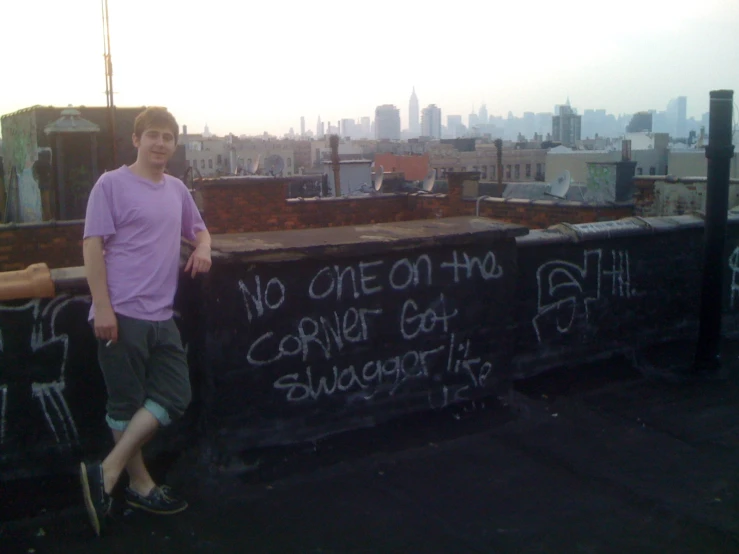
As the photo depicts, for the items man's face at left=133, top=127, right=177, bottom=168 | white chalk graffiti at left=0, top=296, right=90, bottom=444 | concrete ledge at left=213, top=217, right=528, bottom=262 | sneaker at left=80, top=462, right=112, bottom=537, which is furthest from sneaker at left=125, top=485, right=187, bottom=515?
man's face at left=133, top=127, right=177, bottom=168

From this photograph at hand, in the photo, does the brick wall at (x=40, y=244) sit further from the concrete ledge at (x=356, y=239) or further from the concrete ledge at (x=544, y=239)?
the concrete ledge at (x=544, y=239)

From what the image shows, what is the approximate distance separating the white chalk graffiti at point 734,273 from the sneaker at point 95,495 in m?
5.94

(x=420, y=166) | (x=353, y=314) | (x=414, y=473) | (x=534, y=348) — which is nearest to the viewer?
(x=414, y=473)

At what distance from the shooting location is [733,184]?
13.6 metres

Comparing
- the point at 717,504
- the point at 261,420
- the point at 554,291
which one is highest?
the point at 554,291

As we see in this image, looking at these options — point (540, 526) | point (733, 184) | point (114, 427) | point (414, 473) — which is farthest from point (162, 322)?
point (733, 184)

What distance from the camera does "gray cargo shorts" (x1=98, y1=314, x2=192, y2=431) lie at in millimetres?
3611

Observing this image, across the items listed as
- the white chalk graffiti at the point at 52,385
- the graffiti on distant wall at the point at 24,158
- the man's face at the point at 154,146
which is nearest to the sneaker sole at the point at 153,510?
the white chalk graffiti at the point at 52,385

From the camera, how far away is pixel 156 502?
3723 millimetres

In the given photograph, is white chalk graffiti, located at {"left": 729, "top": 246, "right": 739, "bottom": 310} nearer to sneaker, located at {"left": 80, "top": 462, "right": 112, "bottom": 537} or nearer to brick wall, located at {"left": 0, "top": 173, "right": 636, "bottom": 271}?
sneaker, located at {"left": 80, "top": 462, "right": 112, "bottom": 537}

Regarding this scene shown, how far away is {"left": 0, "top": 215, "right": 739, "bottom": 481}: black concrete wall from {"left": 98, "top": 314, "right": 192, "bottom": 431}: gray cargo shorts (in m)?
0.37

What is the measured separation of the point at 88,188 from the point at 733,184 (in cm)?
1269

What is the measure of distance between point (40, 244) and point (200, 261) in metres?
9.61

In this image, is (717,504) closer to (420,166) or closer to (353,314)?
(353,314)
